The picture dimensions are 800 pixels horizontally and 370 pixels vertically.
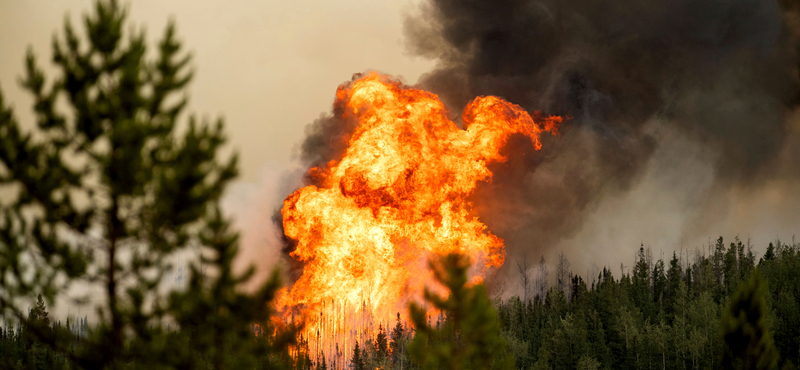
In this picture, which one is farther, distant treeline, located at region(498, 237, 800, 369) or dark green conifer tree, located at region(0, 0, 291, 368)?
distant treeline, located at region(498, 237, 800, 369)

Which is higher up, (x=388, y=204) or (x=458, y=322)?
(x=388, y=204)

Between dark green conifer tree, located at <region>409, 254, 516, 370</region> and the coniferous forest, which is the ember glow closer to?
dark green conifer tree, located at <region>409, 254, 516, 370</region>

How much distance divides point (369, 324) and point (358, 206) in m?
40.0

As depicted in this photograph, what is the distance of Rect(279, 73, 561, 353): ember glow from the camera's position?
73.9 metres

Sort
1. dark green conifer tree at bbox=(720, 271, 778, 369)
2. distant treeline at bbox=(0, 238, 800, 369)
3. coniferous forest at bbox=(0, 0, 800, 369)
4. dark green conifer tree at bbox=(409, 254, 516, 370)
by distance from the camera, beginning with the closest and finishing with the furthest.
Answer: coniferous forest at bbox=(0, 0, 800, 369) → dark green conifer tree at bbox=(409, 254, 516, 370) → dark green conifer tree at bbox=(720, 271, 778, 369) → distant treeline at bbox=(0, 238, 800, 369)

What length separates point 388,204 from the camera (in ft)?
249

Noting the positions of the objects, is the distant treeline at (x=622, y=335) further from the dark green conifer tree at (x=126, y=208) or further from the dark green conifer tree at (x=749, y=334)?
the dark green conifer tree at (x=126, y=208)

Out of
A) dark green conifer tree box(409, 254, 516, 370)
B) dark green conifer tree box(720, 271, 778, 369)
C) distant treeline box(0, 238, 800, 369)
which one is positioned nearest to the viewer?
dark green conifer tree box(409, 254, 516, 370)

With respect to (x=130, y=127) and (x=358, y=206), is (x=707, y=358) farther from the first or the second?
(x=130, y=127)

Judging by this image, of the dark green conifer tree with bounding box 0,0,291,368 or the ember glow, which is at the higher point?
the ember glow

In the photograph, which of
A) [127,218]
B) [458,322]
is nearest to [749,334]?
[458,322]

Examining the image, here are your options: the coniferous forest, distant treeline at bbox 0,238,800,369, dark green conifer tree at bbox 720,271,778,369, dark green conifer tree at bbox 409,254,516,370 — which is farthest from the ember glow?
the coniferous forest

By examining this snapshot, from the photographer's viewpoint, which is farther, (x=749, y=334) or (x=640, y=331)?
(x=640, y=331)

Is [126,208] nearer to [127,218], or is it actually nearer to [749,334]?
[127,218]
